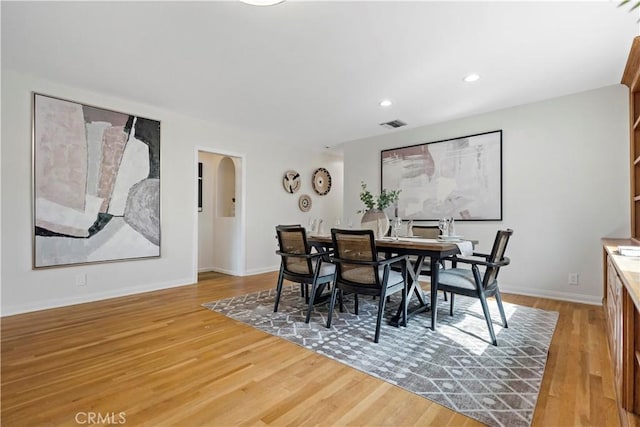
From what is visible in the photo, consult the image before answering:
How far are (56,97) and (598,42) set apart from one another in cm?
514

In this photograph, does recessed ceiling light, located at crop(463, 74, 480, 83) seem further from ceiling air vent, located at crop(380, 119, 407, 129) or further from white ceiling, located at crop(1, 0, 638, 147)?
ceiling air vent, located at crop(380, 119, 407, 129)

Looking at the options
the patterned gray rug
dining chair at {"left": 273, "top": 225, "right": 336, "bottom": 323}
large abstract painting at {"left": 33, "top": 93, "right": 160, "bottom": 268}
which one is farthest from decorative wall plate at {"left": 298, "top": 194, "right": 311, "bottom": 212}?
dining chair at {"left": 273, "top": 225, "right": 336, "bottom": 323}

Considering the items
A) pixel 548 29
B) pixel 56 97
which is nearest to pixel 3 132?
pixel 56 97

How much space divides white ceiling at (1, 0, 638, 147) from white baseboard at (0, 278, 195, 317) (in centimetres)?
234

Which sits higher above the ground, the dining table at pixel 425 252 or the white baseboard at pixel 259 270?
the dining table at pixel 425 252

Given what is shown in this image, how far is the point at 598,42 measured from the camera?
2443 mm

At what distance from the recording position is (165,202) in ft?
13.4

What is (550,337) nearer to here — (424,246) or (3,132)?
(424,246)

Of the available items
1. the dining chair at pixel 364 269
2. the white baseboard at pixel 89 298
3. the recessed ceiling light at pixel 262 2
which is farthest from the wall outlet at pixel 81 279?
the recessed ceiling light at pixel 262 2

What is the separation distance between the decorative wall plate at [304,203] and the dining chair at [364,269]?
11.2 ft

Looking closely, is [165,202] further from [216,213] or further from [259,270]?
[259,270]

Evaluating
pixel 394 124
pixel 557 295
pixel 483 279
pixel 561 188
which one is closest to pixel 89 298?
pixel 483 279

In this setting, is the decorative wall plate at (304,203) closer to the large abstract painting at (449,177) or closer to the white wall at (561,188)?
the large abstract painting at (449,177)

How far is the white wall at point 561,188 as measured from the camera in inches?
129
